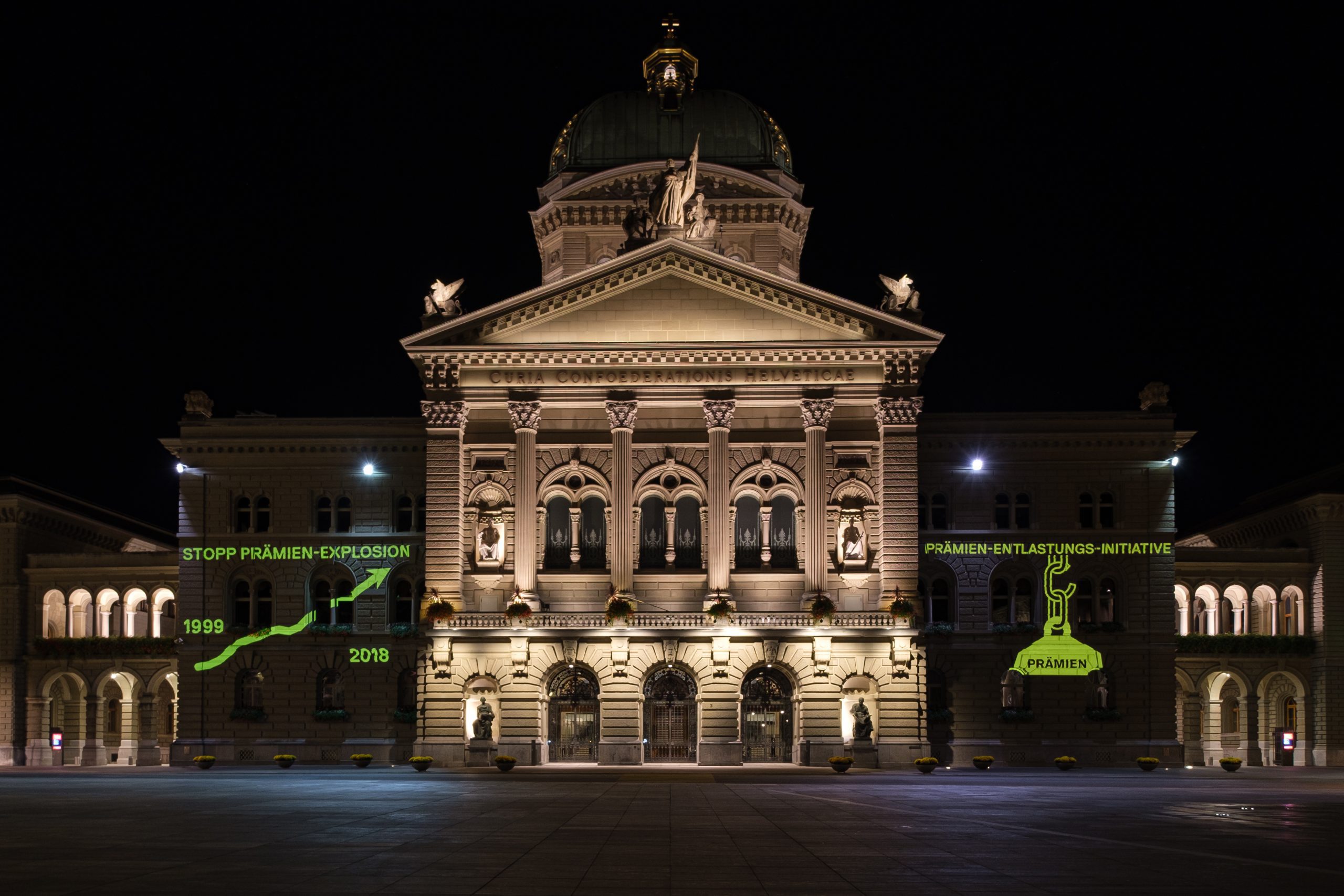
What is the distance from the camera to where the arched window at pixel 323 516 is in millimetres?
81438

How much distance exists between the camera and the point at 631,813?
139 ft

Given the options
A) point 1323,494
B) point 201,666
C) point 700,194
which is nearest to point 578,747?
point 201,666

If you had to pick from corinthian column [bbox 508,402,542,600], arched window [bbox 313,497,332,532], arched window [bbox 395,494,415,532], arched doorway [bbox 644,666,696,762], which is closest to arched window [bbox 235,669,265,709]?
arched window [bbox 313,497,332,532]

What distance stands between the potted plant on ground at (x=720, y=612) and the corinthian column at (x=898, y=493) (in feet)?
23.0

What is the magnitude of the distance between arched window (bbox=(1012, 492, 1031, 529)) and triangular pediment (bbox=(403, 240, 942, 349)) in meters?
11.0

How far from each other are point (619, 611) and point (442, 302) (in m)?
16.6

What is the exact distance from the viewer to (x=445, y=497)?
245 feet

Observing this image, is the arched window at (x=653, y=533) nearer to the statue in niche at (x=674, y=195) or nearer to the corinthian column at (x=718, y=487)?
the corinthian column at (x=718, y=487)

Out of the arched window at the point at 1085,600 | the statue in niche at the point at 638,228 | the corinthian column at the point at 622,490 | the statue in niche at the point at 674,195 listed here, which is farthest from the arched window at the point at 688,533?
the arched window at the point at 1085,600

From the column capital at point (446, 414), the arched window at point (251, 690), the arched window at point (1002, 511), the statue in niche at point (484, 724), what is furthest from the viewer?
the arched window at point (251, 690)

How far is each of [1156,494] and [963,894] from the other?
57604 mm

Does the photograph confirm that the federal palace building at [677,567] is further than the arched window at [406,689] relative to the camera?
No

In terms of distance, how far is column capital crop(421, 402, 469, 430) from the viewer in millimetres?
74625

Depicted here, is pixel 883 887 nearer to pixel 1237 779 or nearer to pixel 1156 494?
pixel 1237 779
